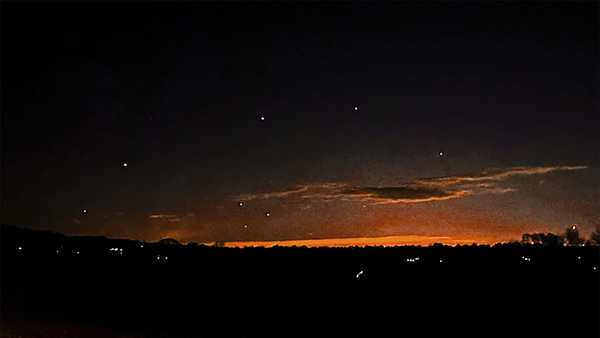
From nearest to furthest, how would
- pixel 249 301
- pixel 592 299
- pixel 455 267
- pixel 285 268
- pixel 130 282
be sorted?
pixel 249 301 < pixel 130 282 < pixel 592 299 < pixel 285 268 < pixel 455 267

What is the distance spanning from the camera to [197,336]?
1794cm

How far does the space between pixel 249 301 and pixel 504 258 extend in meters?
30.9

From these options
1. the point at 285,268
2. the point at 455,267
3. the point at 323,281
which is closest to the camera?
the point at 323,281

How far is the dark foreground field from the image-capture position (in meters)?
21.2

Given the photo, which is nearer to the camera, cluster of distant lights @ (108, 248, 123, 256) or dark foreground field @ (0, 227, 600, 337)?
dark foreground field @ (0, 227, 600, 337)

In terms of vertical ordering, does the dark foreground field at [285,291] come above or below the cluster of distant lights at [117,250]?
below

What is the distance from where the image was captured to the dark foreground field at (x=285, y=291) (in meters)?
21.2

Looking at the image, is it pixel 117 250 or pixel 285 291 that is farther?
pixel 117 250

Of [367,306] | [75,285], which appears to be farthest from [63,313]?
[367,306]

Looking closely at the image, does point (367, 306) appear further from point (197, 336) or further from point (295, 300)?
point (197, 336)

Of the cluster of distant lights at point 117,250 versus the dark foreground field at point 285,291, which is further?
the cluster of distant lights at point 117,250

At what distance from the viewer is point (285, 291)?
32.5m

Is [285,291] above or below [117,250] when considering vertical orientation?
below

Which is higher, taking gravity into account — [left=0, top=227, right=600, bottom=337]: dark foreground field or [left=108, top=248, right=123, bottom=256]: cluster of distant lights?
[left=108, top=248, right=123, bottom=256]: cluster of distant lights
